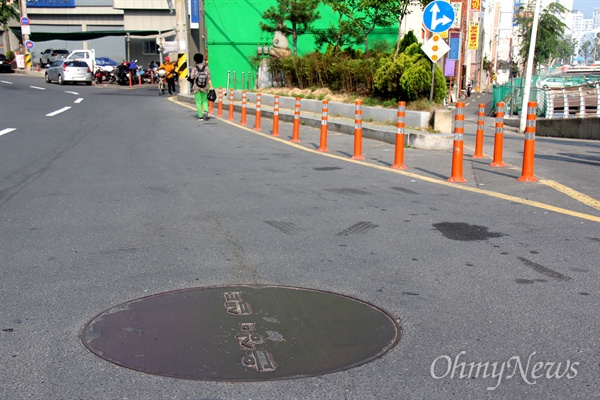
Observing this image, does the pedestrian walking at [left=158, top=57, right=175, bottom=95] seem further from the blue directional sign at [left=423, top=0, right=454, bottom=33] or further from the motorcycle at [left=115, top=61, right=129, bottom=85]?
the blue directional sign at [left=423, top=0, right=454, bottom=33]

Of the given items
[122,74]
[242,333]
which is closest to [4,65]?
[122,74]

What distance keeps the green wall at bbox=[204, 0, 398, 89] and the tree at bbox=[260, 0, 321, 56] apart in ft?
9.55

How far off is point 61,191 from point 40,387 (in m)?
5.87

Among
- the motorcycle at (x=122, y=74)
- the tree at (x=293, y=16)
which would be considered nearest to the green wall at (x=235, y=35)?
the tree at (x=293, y=16)

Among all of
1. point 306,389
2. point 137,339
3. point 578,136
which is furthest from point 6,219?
point 578,136

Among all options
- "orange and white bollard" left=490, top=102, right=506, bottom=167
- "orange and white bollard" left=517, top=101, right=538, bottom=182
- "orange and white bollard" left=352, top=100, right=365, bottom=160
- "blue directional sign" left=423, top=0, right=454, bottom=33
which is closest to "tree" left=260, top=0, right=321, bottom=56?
"blue directional sign" left=423, top=0, right=454, bottom=33

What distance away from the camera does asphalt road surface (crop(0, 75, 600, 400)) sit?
12.2 ft

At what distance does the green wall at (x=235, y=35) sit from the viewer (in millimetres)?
34969

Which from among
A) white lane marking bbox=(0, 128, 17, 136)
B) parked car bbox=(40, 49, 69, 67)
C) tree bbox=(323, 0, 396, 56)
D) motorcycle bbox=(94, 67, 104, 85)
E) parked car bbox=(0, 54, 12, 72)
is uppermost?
tree bbox=(323, 0, 396, 56)

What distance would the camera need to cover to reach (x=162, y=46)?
45.7 meters

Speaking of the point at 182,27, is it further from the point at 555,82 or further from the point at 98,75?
the point at 555,82

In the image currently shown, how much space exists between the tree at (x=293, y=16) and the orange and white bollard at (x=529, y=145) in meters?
19.6

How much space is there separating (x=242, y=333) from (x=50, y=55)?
64977 millimetres

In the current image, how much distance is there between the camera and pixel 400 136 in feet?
36.5
